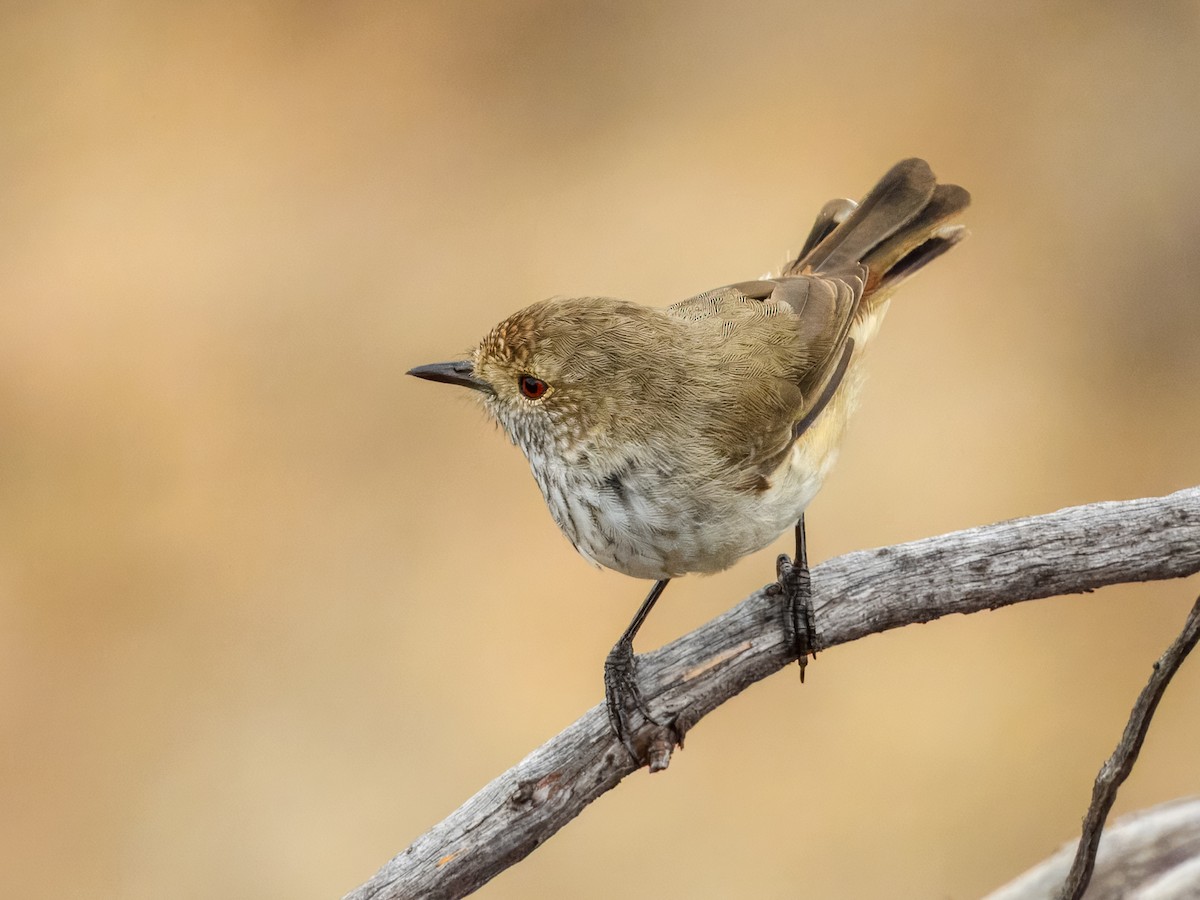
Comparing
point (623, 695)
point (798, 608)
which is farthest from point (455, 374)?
point (798, 608)

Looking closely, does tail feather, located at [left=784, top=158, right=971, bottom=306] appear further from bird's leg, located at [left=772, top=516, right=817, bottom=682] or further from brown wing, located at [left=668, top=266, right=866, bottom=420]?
bird's leg, located at [left=772, top=516, right=817, bottom=682]

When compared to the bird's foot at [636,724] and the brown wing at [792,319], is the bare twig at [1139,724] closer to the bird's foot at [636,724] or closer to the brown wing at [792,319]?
the bird's foot at [636,724]

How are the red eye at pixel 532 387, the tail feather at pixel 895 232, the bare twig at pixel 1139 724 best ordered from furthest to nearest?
the tail feather at pixel 895 232 → the red eye at pixel 532 387 → the bare twig at pixel 1139 724

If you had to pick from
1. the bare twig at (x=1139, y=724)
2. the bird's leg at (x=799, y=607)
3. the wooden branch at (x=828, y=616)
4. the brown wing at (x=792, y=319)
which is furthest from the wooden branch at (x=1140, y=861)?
the brown wing at (x=792, y=319)

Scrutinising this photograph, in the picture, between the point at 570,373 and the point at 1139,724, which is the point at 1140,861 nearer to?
the point at 1139,724

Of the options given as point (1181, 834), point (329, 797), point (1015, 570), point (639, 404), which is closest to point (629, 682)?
point (639, 404)
